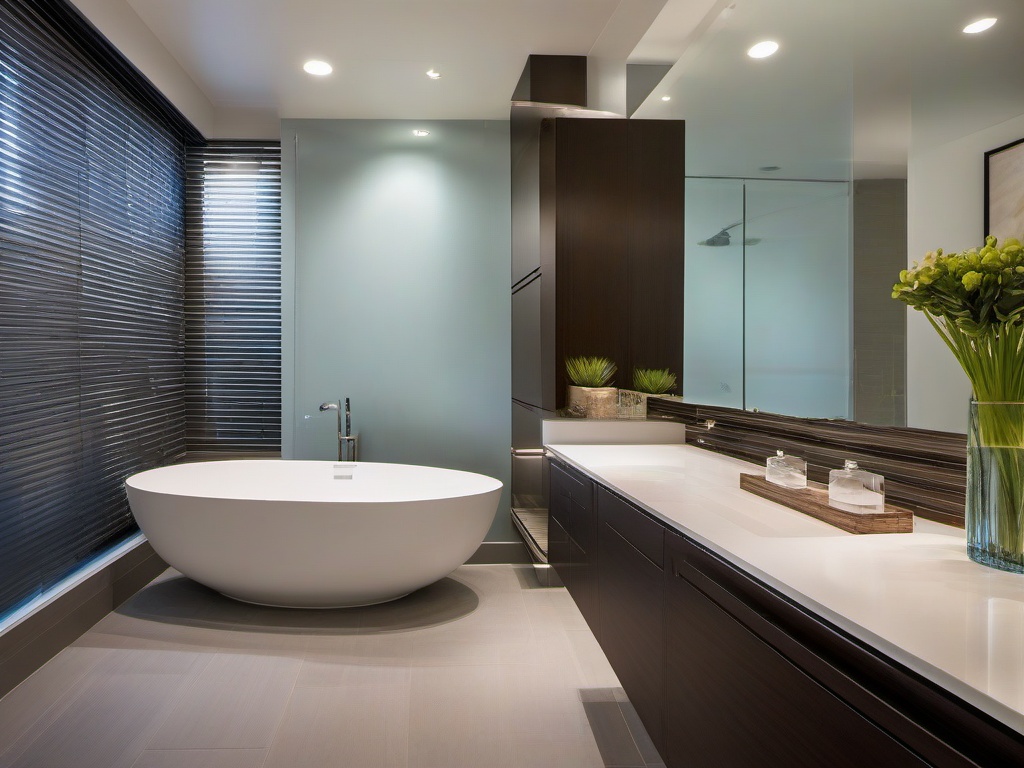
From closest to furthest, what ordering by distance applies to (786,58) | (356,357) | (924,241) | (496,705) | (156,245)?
(924,241) → (786,58) → (496,705) → (156,245) → (356,357)

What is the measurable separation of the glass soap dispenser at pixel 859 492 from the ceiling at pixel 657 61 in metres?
0.67

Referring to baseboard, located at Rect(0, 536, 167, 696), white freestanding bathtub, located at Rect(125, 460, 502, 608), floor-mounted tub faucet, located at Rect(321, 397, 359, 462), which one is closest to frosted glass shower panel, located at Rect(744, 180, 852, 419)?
white freestanding bathtub, located at Rect(125, 460, 502, 608)

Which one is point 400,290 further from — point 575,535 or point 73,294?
point 575,535

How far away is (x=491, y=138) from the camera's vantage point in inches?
166

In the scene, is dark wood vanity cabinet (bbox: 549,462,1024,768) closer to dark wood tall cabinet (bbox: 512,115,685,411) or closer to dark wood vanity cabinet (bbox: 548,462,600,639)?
dark wood vanity cabinet (bbox: 548,462,600,639)

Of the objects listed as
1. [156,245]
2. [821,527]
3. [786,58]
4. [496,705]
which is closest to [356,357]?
[156,245]

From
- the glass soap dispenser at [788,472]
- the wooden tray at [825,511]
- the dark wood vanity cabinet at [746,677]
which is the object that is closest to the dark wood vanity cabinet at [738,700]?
the dark wood vanity cabinet at [746,677]

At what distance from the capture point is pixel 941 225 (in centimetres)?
134

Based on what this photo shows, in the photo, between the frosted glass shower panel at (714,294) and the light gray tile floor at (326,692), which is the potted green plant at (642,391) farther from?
the light gray tile floor at (326,692)

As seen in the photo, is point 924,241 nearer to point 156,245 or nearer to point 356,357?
point 356,357

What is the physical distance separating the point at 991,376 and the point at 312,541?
104 inches

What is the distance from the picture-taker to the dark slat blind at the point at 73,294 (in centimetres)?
256

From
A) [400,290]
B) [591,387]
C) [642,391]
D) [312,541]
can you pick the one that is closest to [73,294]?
[312,541]

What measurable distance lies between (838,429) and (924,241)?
2.06 ft
